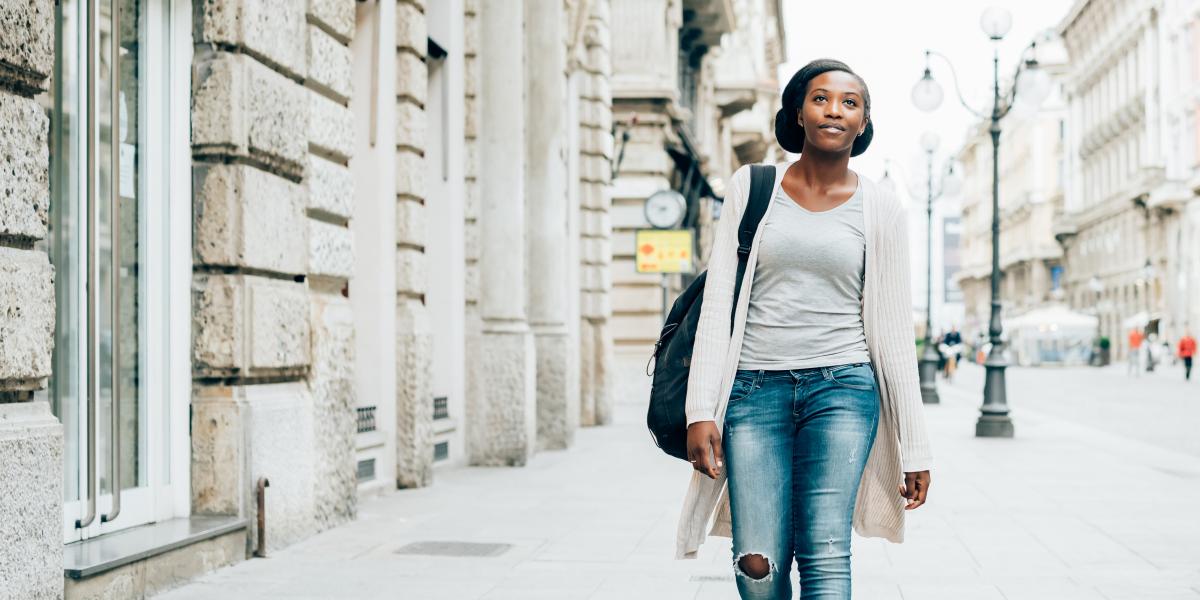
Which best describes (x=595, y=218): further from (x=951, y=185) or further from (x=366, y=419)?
Answer: (x=951, y=185)

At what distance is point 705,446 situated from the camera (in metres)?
3.94

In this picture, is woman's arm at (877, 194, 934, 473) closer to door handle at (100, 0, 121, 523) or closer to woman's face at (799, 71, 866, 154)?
woman's face at (799, 71, 866, 154)

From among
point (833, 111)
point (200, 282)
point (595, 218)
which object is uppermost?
point (595, 218)

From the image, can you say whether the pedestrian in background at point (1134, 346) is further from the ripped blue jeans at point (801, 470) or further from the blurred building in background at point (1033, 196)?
the ripped blue jeans at point (801, 470)

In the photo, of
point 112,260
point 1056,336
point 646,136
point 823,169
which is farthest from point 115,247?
point 1056,336

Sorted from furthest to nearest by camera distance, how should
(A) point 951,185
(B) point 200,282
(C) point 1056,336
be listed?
(C) point 1056,336
(A) point 951,185
(B) point 200,282

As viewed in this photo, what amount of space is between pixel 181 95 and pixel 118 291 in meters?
1.22

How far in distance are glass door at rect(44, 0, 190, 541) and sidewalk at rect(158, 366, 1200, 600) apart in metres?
0.65

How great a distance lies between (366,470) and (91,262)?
4.32 meters

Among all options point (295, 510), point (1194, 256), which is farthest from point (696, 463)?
point (1194, 256)

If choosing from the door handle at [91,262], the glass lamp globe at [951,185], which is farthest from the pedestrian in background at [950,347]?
the door handle at [91,262]

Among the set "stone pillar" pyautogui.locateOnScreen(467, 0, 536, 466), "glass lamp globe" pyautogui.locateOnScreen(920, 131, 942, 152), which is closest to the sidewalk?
"stone pillar" pyautogui.locateOnScreen(467, 0, 536, 466)

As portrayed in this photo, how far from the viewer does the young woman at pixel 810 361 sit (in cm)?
397

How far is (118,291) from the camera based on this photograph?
23.5 feet
